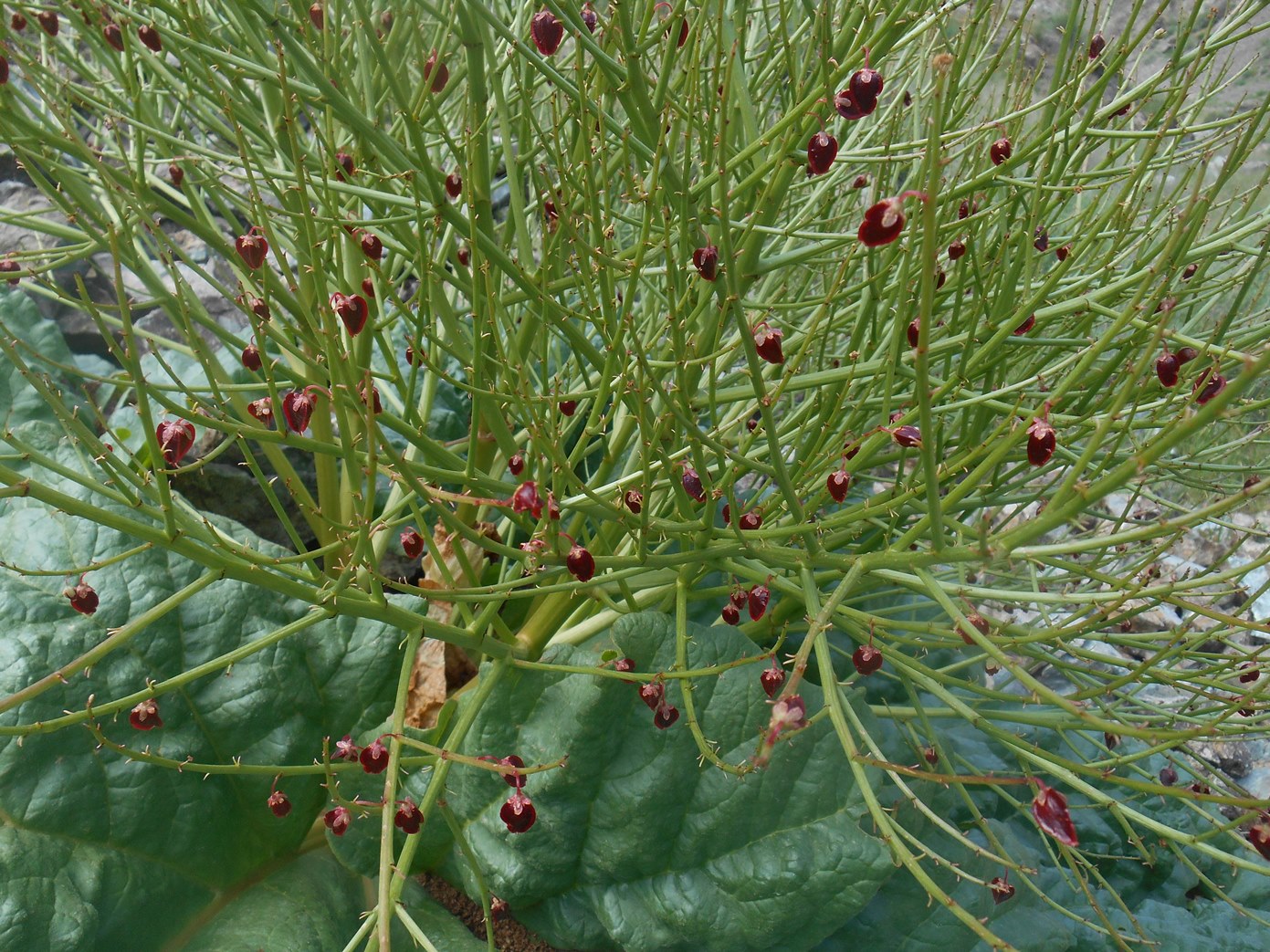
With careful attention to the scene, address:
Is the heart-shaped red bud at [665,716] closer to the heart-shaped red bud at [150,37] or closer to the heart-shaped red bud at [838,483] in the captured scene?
the heart-shaped red bud at [838,483]

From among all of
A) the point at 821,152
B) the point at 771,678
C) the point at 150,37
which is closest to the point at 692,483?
the point at 771,678

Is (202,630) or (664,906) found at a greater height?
(202,630)

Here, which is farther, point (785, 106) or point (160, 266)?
point (160, 266)

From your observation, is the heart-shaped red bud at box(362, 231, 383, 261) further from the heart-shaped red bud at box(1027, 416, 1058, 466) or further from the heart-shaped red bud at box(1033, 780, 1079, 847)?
the heart-shaped red bud at box(1033, 780, 1079, 847)

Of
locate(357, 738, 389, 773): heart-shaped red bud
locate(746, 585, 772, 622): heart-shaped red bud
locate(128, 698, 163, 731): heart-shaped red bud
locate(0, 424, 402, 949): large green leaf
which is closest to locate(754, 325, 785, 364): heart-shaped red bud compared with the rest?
locate(746, 585, 772, 622): heart-shaped red bud

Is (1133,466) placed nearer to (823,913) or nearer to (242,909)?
(823,913)

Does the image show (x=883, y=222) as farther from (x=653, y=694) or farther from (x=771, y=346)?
(x=653, y=694)

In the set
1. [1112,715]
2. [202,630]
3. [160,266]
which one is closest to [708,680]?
[1112,715]
